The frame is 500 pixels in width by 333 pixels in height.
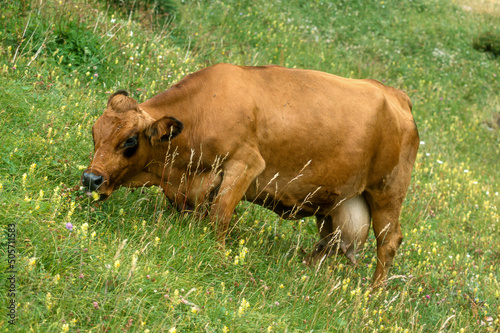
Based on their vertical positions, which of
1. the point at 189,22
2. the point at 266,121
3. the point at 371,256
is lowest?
the point at 371,256

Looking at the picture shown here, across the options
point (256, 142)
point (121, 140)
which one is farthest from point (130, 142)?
point (256, 142)

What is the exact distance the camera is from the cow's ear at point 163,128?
573 cm

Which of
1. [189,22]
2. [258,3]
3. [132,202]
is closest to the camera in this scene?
[132,202]

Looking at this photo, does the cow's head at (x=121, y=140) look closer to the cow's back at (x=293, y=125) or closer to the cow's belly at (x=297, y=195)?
the cow's back at (x=293, y=125)

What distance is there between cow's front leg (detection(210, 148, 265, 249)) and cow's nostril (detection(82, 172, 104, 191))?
1.17 m

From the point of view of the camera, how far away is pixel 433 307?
277 inches

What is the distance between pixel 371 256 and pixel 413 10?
16.2 m

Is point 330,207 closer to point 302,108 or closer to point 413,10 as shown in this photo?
point 302,108

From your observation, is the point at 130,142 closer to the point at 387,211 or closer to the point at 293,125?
the point at 293,125

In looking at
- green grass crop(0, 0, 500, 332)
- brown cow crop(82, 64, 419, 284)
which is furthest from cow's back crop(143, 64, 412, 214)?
green grass crop(0, 0, 500, 332)

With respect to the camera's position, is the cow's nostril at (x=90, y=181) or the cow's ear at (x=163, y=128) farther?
the cow's ear at (x=163, y=128)

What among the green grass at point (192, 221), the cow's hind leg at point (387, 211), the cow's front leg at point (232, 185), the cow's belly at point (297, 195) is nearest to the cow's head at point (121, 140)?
the green grass at point (192, 221)

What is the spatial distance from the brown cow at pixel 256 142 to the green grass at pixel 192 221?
0.34m

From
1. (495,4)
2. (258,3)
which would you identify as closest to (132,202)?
(258,3)
